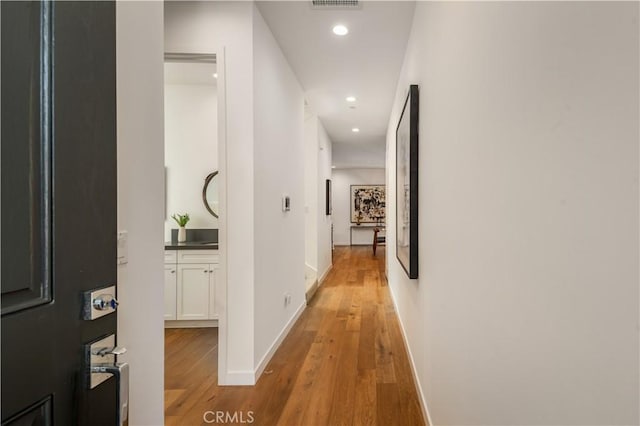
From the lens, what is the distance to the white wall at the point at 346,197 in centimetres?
1189

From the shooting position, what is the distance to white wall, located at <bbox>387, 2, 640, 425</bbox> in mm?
517

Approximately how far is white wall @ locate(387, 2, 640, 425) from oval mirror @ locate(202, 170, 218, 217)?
3.12 meters

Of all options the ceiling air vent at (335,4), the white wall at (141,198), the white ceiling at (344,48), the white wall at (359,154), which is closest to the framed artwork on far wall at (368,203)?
the white wall at (359,154)

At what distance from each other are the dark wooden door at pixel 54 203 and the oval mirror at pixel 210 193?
3.37 metres

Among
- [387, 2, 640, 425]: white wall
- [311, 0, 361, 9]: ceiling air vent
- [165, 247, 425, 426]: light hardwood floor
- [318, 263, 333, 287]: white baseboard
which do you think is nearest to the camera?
[387, 2, 640, 425]: white wall

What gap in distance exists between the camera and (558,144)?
0.67 m

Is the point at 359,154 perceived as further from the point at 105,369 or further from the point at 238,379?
the point at 105,369

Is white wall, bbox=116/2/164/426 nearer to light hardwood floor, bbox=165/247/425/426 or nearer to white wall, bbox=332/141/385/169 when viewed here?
light hardwood floor, bbox=165/247/425/426

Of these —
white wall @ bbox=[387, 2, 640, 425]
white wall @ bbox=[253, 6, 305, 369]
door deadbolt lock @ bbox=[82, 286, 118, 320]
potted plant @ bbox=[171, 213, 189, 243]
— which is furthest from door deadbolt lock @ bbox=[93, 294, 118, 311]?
potted plant @ bbox=[171, 213, 189, 243]

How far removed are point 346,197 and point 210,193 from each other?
8193 millimetres

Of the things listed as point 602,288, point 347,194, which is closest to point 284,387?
point 602,288

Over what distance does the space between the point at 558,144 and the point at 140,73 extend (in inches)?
48.0

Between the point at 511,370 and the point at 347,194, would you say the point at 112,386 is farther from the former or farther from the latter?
the point at 347,194

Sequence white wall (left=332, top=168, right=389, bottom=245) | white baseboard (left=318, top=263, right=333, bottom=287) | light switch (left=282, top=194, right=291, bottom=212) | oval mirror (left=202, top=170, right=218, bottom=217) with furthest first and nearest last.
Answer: white wall (left=332, top=168, right=389, bottom=245)
white baseboard (left=318, top=263, right=333, bottom=287)
oval mirror (left=202, top=170, right=218, bottom=217)
light switch (left=282, top=194, right=291, bottom=212)
